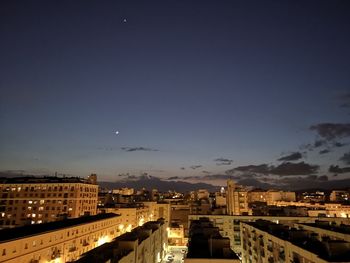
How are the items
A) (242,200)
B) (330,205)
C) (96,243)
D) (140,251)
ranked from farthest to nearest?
(330,205) → (242,200) → (96,243) → (140,251)

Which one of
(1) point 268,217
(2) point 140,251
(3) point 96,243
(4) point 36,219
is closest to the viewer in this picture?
(2) point 140,251

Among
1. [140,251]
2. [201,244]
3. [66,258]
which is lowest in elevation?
[66,258]

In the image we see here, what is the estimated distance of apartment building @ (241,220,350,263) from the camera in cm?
2677

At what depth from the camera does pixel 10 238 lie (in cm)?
3575

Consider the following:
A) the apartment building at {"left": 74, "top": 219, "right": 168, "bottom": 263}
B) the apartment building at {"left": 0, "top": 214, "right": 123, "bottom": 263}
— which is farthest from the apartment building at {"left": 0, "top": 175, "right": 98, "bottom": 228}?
the apartment building at {"left": 74, "top": 219, "right": 168, "bottom": 263}

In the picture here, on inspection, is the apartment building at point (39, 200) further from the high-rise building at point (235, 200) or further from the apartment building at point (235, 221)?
the high-rise building at point (235, 200)

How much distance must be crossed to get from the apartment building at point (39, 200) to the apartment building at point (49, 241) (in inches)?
886

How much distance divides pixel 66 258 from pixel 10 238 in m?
15.7

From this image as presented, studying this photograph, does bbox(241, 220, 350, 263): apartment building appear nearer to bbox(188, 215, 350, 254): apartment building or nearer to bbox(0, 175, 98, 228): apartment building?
bbox(188, 215, 350, 254): apartment building

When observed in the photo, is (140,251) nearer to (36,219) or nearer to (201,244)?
(201,244)

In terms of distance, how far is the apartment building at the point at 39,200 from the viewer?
268ft

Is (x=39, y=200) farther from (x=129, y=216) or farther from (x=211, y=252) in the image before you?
(x=211, y=252)

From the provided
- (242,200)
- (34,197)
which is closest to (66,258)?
(34,197)

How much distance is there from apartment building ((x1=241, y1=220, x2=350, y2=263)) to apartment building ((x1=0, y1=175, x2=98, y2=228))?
51891 millimetres
